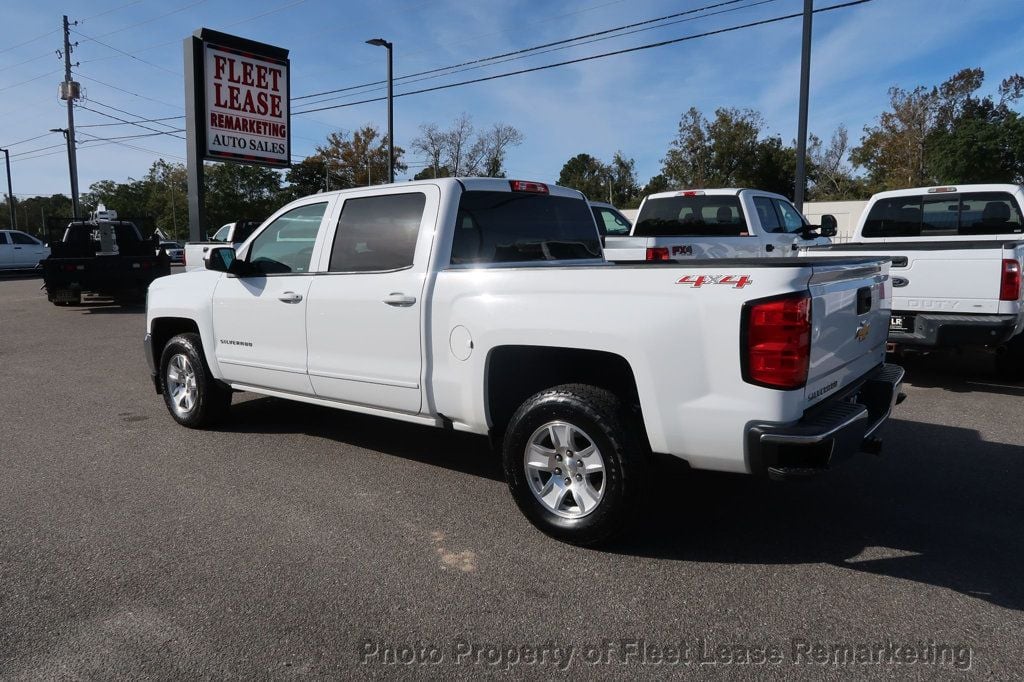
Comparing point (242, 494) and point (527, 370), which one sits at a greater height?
point (527, 370)

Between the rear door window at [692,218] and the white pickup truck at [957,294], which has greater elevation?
the rear door window at [692,218]

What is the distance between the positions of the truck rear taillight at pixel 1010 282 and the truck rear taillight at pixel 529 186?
14.0 feet

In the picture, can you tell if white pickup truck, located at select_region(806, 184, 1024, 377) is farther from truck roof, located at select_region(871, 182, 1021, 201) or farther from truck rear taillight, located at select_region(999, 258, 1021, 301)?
truck roof, located at select_region(871, 182, 1021, 201)

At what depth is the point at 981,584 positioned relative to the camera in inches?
131

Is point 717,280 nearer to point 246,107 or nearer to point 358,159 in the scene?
point 246,107

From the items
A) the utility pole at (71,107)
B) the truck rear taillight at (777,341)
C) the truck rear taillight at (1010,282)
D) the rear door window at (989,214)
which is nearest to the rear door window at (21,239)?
the utility pole at (71,107)

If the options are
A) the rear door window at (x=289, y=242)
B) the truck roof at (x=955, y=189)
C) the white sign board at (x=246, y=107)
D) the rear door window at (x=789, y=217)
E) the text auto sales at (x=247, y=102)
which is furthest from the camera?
the text auto sales at (x=247, y=102)

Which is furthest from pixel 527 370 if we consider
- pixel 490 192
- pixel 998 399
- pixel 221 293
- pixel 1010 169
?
pixel 1010 169

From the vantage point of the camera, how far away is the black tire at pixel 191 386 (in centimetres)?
591

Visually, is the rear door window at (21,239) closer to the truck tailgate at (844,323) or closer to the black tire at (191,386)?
the black tire at (191,386)

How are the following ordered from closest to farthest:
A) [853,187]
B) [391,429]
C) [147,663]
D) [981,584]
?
[147,663] < [981,584] < [391,429] < [853,187]

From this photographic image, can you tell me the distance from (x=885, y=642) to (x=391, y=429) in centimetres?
404

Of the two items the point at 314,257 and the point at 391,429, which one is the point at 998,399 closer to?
the point at 391,429

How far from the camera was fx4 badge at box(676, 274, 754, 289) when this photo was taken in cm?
316
